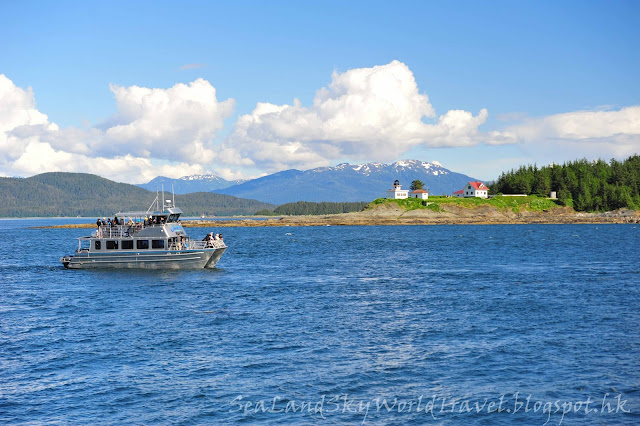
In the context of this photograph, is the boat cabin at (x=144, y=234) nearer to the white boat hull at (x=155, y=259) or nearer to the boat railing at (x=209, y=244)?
the white boat hull at (x=155, y=259)

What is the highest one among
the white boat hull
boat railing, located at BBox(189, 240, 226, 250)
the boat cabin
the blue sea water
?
the boat cabin

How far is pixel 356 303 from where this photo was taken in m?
46.0

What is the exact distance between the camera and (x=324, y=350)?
30.9m

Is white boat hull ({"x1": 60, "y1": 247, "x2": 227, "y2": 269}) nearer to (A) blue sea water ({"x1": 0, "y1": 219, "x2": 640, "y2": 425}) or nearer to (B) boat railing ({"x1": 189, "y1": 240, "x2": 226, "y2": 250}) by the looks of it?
(B) boat railing ({"x1": 189, "y1": 240, "x2": 226, "y2": 250})

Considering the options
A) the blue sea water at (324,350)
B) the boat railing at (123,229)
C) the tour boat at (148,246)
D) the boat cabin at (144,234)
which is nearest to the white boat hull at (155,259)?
the tour boat at (148,246)

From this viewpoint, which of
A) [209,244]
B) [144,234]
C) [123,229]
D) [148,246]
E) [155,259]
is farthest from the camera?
[209,244]

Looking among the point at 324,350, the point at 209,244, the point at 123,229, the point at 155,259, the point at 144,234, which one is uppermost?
the point at 123,229

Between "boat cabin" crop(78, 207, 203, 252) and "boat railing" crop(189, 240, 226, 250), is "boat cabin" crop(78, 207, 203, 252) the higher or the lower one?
the higher one

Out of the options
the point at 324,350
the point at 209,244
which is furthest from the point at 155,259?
the point at 324,350

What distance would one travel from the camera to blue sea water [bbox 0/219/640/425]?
74.7ft

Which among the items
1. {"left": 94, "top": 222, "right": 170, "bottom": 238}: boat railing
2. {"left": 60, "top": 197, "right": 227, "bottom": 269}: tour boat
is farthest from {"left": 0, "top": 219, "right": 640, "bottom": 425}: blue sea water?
{"left": 94, "top": 222, "right": 170, "bottom": 238}: boat railing

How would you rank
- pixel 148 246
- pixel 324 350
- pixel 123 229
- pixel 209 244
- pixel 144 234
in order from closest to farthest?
pixel 324 350
pixel 144 234
pixel 148 246
pixel 123 229
pixel 209 244

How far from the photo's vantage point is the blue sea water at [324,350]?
22766 millimetres

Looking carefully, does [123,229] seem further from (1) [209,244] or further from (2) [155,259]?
(1) [209,244]
